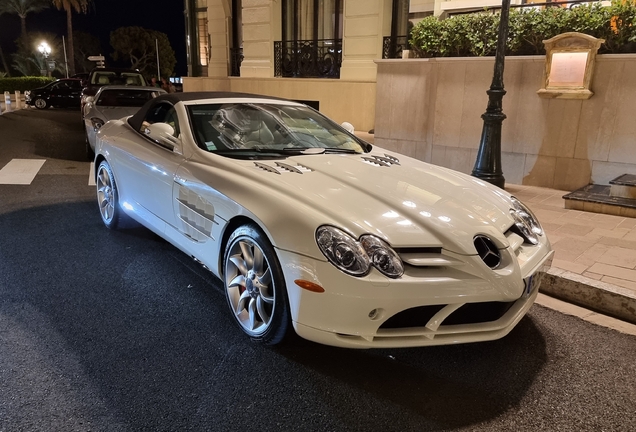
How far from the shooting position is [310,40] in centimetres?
1606

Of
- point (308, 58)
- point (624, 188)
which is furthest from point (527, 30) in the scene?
point (308, 58)

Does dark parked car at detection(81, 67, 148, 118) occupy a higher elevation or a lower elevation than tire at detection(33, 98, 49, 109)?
higher

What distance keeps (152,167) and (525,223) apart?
297 cm

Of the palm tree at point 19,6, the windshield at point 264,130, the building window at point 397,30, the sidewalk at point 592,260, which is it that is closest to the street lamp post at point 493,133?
the sidewalk at point 592,260

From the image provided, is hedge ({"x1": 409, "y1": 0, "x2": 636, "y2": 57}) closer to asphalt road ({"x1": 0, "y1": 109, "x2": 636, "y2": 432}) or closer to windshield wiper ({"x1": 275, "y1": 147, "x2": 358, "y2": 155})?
windshield wiper ({"x1": 275, "y1": 147, "x2": 358, "y2": 155})

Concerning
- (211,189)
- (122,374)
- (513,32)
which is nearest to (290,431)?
(122,374)

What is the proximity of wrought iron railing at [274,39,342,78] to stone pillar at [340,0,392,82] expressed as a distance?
0.79 meters

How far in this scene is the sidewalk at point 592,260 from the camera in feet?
12.7

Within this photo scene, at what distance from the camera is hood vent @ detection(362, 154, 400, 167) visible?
4005mm

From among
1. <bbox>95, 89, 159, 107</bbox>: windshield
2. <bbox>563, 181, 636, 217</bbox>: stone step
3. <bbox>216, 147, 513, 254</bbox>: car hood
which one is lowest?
<bbox>563, 181, 636, 217</bbox>: stone step

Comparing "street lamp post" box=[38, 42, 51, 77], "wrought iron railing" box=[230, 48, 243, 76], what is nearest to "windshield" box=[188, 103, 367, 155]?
"wrought iron railing" box=[230, 48, 243, 76]

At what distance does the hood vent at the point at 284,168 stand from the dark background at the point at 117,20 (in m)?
80.5

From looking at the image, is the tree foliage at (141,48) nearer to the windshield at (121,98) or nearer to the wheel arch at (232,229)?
the windshield at (121,98)

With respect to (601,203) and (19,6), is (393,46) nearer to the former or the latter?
(601,203)
